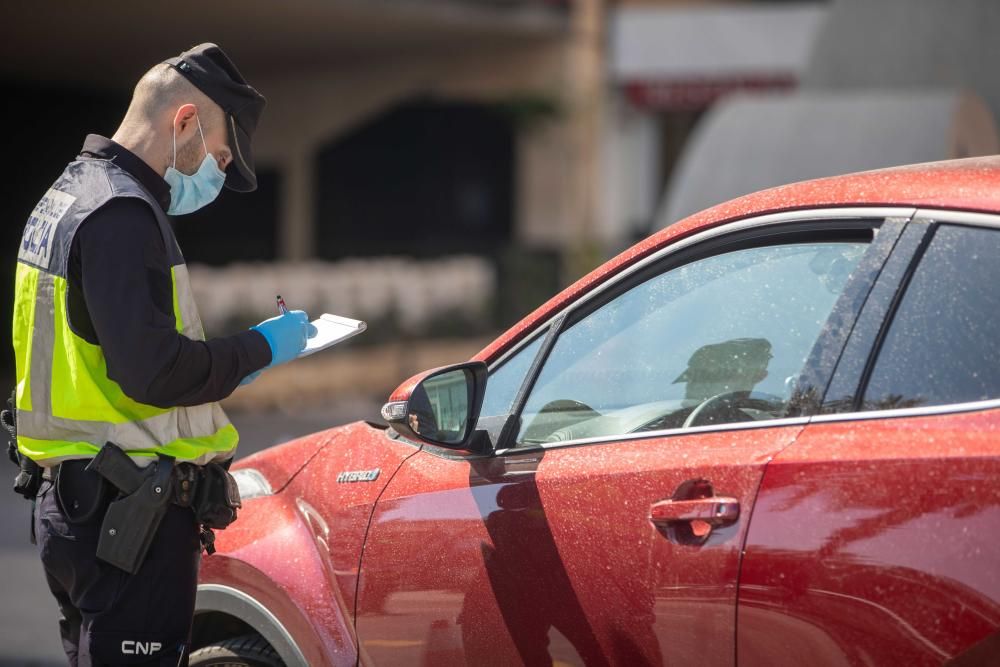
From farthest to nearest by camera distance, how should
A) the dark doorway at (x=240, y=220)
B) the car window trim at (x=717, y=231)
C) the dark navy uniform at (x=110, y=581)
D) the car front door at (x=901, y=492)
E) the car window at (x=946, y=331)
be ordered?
the dark doorway at (x=240, y=220) < the dark navy uniform at (x=110, y=581) < the car window trim at (x=717, y=231) < the car window at (x=946, y=331) < the car front door at (x=901, y=492)

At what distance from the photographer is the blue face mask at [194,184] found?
3.11 metres

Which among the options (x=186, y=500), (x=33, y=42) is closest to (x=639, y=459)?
(x=186, y=500)

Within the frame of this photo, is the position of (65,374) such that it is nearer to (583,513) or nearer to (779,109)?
(583,513)

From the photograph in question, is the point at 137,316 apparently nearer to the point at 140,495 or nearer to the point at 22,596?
the point at 140,495

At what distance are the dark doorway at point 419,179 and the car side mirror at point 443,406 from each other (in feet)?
56.9

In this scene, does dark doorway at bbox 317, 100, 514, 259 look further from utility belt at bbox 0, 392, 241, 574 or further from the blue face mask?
utility belt at bbox 0, 392, 241, 574

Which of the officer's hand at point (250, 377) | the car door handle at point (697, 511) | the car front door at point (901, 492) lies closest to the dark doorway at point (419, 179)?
the officer's hand at point (250, 377)

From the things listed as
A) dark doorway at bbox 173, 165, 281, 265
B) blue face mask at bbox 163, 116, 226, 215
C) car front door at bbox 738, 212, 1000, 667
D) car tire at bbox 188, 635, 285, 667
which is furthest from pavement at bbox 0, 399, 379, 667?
dark doorway at bbox 173, 165, 281, 265

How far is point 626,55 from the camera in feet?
65.8

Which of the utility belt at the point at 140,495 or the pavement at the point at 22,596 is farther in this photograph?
the pavement at the point at 22,596

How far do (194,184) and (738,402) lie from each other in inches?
52.7

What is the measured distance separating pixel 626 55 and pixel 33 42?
8.23 metres

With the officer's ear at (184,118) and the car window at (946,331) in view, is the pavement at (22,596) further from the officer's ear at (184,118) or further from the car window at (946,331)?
the car window at (946,331)

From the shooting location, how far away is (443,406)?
3047mm
